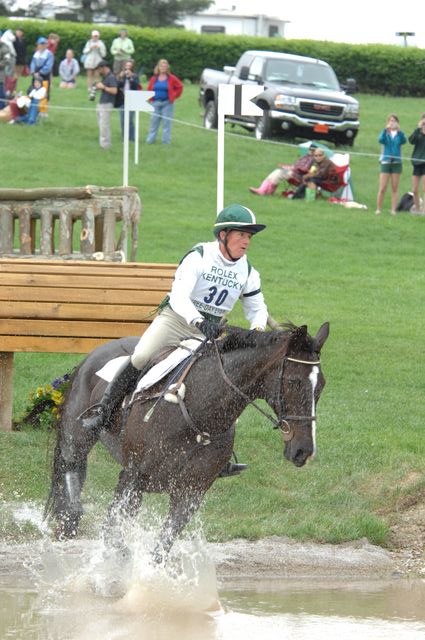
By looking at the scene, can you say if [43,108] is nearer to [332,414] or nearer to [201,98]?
[201,98]

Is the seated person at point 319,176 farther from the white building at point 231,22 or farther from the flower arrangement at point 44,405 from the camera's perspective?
the white building at point 231,22

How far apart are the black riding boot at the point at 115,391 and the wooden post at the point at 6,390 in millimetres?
2636

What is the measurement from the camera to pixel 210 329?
24.4 ft

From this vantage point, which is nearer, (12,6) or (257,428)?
(257,428)

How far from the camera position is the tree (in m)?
58.1

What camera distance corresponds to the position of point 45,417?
11.1 metres

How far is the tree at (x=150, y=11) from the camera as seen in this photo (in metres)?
58.1

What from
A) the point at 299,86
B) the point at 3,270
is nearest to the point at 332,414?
the point at 3,270

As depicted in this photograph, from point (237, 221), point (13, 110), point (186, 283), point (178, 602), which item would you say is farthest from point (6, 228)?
point (13, 110)

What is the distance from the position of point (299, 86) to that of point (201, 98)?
4.92m

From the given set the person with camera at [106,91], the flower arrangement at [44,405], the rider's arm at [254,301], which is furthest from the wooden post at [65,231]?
the person with camera at [106,91]

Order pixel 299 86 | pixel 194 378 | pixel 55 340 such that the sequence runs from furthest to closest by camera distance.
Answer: pixel 299 86 < pixel 55 340 < pixel 194 378

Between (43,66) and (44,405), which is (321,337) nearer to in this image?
(44,405)

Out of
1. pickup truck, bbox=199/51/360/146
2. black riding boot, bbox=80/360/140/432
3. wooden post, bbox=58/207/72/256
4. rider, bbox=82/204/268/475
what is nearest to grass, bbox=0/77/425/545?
pickup truck, bbox=199/51/360/146
